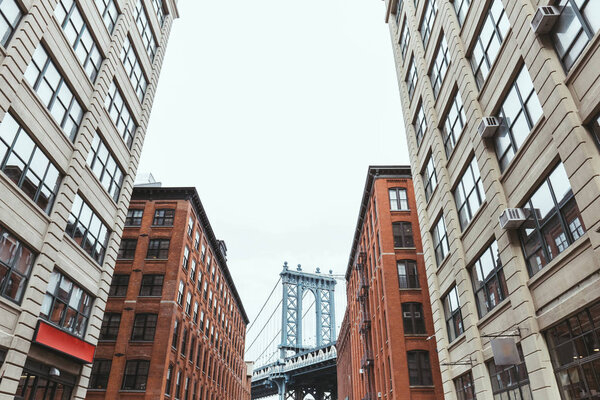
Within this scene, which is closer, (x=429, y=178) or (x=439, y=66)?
(x=439, y=66)

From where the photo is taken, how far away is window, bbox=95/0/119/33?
22734 millimetres

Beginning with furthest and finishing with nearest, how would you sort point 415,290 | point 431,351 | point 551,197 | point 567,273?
1. point 415,290
2. point 431,351
3. point 551,197
4. point 567,273

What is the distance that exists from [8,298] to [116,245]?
364 inches

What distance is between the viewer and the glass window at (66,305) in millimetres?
18609

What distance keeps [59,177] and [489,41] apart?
18.3 m

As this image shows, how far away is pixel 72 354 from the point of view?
63.5 ft

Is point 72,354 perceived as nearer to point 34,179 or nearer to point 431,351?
point 34,179

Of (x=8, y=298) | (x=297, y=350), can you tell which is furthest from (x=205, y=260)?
(x=297, y=350)

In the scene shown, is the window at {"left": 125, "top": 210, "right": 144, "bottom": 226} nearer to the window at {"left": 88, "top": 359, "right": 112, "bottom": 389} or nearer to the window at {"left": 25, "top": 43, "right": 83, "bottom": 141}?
the window at {"left": 88, "top": 359, "right": 112, "bottom": 389}

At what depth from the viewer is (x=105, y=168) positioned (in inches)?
938

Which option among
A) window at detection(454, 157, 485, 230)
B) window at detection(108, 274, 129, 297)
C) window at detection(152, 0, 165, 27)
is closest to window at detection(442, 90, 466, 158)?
window at detection(454, 157, 485, 230)

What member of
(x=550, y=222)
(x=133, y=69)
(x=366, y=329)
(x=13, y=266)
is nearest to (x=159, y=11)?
(x=133, y=69)

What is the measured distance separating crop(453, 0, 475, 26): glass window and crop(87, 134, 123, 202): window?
18234 mm

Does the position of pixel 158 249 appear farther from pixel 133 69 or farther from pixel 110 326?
pixel 133 69
